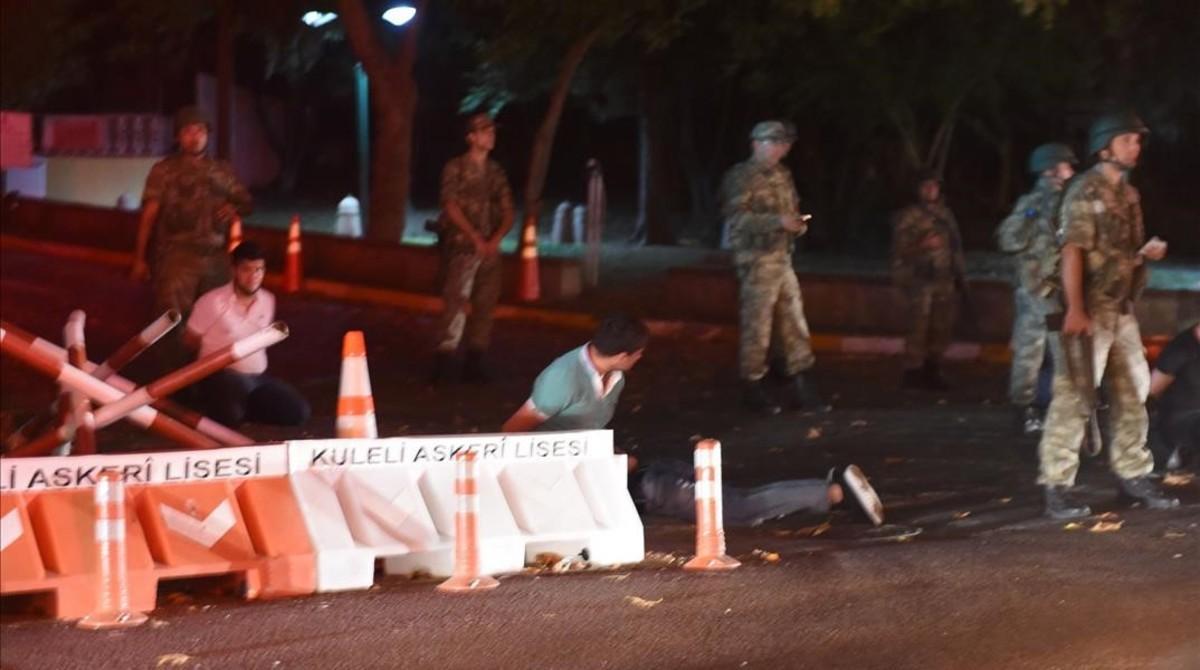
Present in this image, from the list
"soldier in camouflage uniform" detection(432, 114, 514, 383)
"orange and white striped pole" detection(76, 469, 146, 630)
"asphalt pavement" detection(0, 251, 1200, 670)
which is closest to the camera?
"asphalt pavement" detection(0, 251, 1200, 670)

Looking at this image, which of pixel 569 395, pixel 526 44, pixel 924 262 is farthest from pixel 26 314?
pixel 569 395

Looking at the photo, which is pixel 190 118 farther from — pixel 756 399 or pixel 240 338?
pixel 756 399

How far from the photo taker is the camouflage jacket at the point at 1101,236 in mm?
9305

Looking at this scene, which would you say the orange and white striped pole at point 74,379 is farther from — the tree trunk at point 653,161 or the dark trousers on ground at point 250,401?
the tree trunk at point 653,161

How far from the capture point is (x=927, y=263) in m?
14.4

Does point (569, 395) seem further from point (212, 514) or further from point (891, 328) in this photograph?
point (891, 328)

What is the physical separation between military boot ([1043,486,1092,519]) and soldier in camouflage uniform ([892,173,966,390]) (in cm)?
482

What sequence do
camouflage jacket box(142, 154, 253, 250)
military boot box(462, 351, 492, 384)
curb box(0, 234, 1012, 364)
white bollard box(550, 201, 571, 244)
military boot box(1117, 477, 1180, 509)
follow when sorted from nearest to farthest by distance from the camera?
military boot box(1117, 477, 1180, 509)
camouflage jacket box(142, 154, 253, 250)
military boot box(462, 351, 492, 384)
curb box(0, 234, 1012, 364)
white bollard box(550, 201, 571, 244)

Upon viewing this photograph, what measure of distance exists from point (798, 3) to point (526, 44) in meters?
5.46

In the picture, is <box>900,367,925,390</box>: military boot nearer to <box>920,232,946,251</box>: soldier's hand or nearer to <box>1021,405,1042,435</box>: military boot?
<box>920,232,946,251</box>: soldier's hand

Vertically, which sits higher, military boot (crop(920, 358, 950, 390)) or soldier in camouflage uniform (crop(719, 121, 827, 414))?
soldier in camouflage uniform (crop(719, 121, 827, 414))

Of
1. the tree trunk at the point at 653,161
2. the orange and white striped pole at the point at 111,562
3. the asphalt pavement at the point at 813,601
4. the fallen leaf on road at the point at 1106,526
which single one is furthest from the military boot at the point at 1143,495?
the tree trunk at the point at 653,161

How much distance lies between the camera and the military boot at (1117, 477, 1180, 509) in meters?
9.79

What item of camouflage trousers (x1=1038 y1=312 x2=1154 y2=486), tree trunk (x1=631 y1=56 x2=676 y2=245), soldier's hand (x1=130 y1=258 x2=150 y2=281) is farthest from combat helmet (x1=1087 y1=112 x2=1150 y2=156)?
tree trunk (x1=631 y1=56 x2=676 y2=245)
